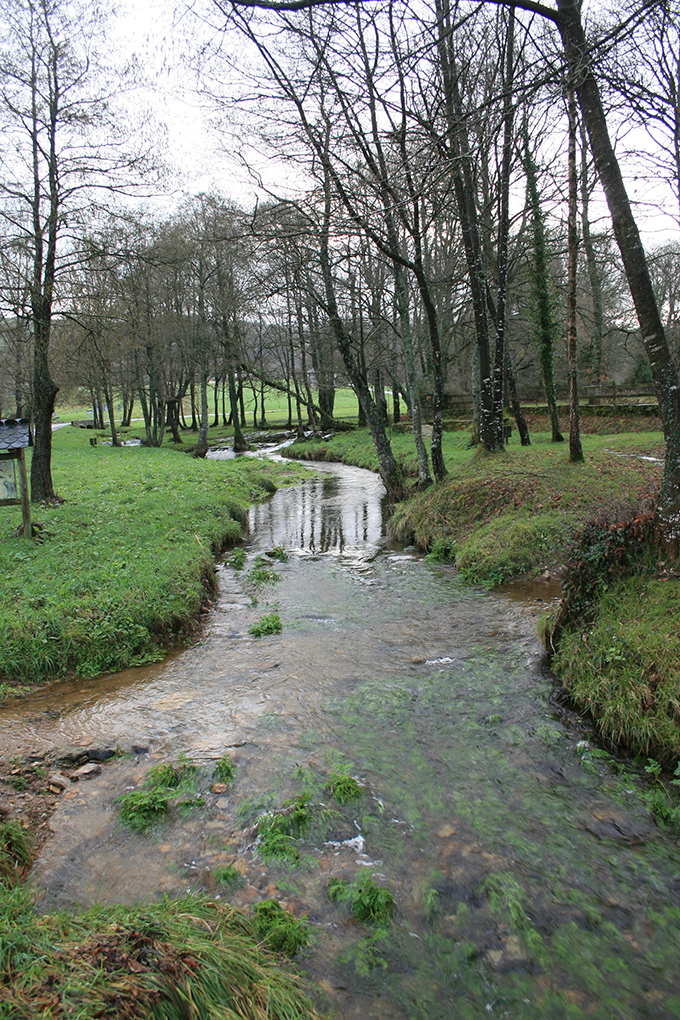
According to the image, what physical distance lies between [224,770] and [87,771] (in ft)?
3.80

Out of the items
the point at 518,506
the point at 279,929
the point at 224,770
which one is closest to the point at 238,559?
the point at 518,506

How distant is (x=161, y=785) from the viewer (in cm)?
469

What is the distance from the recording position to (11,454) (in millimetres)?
9883

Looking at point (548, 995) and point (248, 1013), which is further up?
point (248, 1013)

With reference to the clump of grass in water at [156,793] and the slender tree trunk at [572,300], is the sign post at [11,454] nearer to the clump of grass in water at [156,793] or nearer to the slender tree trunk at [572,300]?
the clump of grass in water at [156,793]

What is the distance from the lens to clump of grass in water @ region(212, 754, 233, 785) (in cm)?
479

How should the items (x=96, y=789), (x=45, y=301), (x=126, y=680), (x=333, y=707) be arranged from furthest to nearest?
(x=45, y=301) < (x=126, y=680) < (x=333, y=707) < (x=96, y=789)

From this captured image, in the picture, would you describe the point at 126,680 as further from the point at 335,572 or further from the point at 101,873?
the point at 335,572

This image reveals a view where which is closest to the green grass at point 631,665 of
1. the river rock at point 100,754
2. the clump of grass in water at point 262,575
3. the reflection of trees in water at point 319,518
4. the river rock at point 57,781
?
the river rock at point 100,754

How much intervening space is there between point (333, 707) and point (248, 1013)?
130 inches

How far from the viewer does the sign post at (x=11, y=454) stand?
31.8 feet

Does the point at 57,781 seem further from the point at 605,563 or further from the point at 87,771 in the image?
the point at 605,563

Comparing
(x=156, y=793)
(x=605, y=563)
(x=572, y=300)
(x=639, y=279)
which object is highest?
(x=572, y=300)

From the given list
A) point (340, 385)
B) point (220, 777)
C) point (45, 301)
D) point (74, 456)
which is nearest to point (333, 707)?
point (220, 777)
